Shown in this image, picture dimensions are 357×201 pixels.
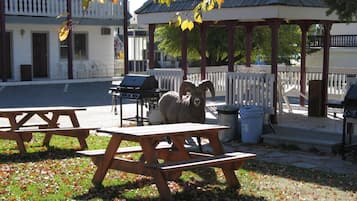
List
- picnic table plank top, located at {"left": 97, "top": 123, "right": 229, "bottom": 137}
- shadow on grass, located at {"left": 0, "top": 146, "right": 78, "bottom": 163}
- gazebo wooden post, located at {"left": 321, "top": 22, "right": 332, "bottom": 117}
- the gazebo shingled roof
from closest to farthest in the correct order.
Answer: picnic table plank top, located at {"left": 97, "top": 123, "right": 229, "bottom": 137} → shadow on grass, located at {"left": 0, "top": 146, "right": 78, "bottom": 163} → the gazebo shingled roof → gazebo wooden post, located at {"left": 321, "top": 22, "right": 332, "bottom": 117}

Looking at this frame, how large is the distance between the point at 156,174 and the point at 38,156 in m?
3.53

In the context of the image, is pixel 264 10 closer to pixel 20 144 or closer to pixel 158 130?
pixel 20 144

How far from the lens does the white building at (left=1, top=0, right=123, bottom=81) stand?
90.2ft

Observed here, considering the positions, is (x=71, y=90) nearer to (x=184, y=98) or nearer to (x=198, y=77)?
(x=198, y=77)

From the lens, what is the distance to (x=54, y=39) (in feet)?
95.0

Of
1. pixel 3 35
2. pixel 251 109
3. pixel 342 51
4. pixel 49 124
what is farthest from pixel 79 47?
pixel 251 109

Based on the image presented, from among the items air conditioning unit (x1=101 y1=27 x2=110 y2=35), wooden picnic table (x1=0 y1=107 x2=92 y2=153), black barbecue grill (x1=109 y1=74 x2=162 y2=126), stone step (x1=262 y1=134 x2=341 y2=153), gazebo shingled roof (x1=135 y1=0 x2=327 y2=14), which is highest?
air conditioning unit (x1=101 y1=27 x2=110 y2=35)

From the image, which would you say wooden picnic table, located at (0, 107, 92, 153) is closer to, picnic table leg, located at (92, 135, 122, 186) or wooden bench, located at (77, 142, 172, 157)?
wooden bench, located at (77, 142, 172, 157)

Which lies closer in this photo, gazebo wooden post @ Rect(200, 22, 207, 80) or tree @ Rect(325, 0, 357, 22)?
tree @ Rect(325, 0, 357, 22)

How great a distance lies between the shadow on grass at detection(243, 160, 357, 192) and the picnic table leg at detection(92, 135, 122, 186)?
2.32 metres

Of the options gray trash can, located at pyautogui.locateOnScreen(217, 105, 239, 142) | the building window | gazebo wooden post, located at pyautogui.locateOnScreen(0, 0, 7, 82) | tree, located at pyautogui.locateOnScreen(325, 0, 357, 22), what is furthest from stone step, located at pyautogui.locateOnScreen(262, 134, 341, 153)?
the building window

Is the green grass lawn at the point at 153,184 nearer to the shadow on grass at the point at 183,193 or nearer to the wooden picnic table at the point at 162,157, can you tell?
the shadow on grass at the point at 183,193

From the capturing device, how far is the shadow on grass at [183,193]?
22.3ft

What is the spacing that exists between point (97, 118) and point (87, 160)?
575cm
